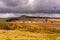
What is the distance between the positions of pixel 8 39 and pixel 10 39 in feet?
2.73

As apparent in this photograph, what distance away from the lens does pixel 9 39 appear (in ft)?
198

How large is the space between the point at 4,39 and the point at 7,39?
3.70 feet

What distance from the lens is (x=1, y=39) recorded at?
59938 mm

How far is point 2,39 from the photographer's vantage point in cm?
6028

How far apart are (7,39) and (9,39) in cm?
75

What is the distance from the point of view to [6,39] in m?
60.3

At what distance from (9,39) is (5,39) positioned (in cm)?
149

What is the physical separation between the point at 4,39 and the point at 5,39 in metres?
0.45

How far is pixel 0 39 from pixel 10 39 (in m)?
3.66

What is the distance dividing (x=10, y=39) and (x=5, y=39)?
1.92 meters

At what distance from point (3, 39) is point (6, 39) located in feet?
3.63

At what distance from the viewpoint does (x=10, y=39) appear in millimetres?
60125

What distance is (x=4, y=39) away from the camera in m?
60.1
